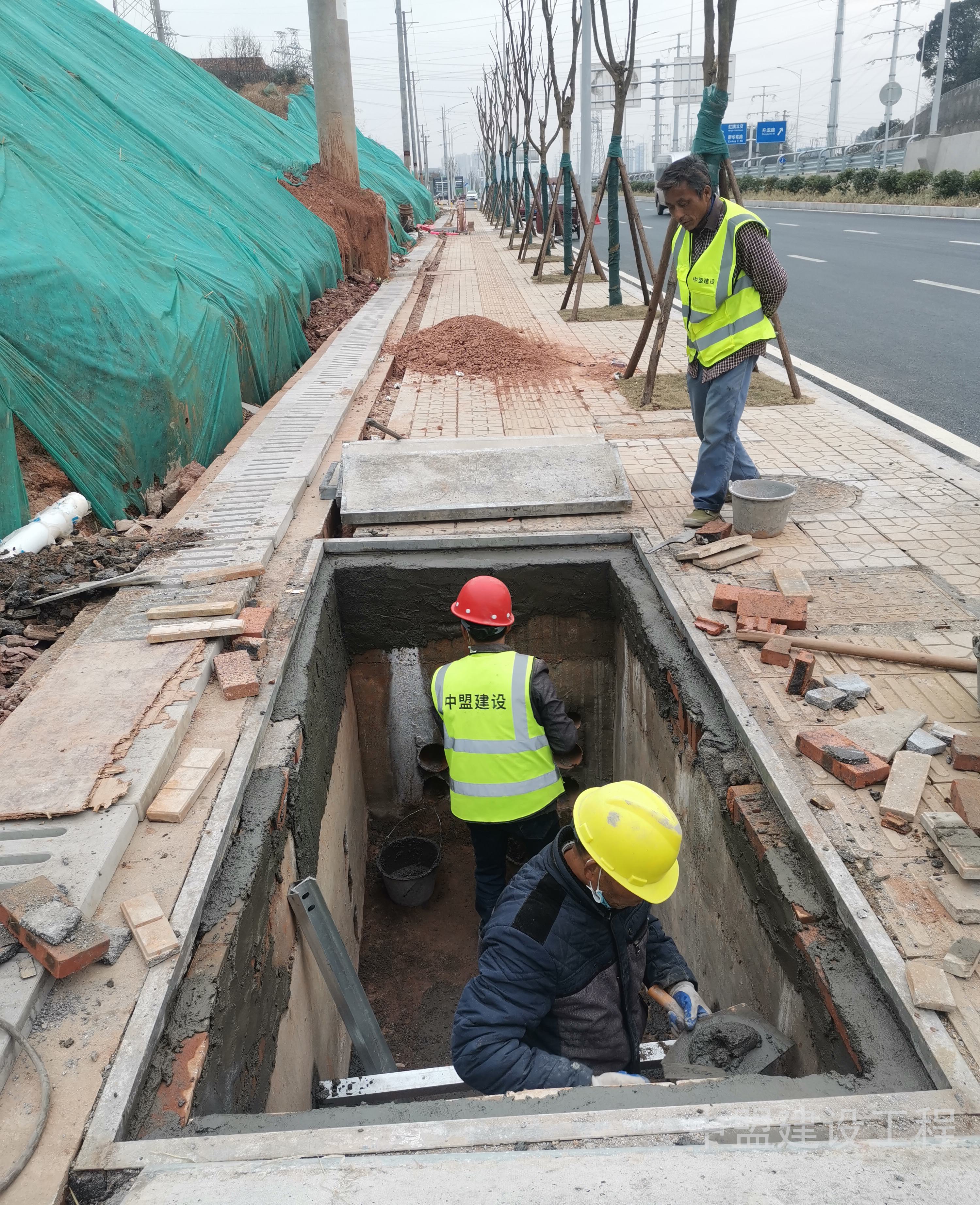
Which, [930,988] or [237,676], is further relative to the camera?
[237,676]

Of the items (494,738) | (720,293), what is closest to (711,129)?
(720,293)

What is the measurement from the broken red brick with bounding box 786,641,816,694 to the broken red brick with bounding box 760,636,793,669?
0.17m

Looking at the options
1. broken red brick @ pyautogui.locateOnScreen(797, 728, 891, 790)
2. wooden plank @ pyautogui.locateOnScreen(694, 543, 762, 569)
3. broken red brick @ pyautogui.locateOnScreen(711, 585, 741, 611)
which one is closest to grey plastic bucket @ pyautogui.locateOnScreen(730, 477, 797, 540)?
wooden plank @ pyautogui.locateOnScreen(694, 543, 762, 569)

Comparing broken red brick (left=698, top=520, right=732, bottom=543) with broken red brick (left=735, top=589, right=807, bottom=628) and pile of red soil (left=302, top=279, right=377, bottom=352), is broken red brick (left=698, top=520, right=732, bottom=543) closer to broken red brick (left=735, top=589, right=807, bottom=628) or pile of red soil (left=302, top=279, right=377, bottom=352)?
broken red brick (left=735, top=589, right=807, bottom=628)

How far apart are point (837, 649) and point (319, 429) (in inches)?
198

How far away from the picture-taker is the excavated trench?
2.39 m

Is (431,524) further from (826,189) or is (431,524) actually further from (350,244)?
(826,189)

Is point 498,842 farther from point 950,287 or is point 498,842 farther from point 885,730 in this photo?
point 950,287

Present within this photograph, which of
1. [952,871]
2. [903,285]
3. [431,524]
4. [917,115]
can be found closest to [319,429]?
[431,524]

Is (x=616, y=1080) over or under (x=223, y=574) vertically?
under

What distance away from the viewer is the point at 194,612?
4.57 m

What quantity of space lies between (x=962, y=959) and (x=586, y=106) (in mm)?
20788

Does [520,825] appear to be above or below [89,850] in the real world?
below

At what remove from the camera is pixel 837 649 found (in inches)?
163
